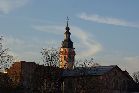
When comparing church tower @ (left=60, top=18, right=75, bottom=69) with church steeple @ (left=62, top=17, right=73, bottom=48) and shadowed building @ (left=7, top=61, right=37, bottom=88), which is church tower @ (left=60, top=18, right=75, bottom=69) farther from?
shadowed building @ (left=7, top=61, right=37, bottom=88)

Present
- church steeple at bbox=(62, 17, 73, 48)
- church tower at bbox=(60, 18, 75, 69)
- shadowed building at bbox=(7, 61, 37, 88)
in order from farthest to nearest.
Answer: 1. church steeple at bbox=(62, 17, 73, 48)
2. church tower at bbox=(60, 18, 75, 69)
3. shadowed building at bbox=(7, 61, 37, 88)

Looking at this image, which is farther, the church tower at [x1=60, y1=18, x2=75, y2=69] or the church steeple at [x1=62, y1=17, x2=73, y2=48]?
the church steeple at [x1=62, y1=17, x2=73, y2=48]

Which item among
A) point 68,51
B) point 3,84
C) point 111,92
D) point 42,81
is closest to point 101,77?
point 111,92

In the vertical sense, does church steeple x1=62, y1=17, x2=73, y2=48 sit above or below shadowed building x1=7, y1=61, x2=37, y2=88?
above

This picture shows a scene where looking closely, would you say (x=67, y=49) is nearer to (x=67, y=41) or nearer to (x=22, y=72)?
(x=67, y=41)

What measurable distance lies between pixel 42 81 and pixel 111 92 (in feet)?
53.6

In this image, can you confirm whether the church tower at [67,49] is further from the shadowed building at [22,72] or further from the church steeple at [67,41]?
the shadowed building at [22,72]

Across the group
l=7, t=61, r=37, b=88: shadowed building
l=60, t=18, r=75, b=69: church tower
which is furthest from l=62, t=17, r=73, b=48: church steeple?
l=7, t=61, r=37, b=88: shadowed building

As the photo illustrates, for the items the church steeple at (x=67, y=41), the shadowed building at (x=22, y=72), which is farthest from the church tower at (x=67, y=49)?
the shadowed building at (x=22, y=72)

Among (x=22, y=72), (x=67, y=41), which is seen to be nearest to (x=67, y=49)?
(x=67, y=41)

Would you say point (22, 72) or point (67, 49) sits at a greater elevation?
point (67, 49)

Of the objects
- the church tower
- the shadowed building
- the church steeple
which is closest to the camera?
the shadowed building

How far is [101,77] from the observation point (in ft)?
271

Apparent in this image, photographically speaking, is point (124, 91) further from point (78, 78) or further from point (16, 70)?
point (16, 70)
